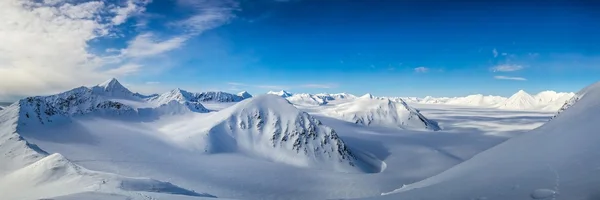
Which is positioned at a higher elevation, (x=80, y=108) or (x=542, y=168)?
(x=542, y=168)

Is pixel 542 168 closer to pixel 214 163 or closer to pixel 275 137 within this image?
pixel 214 163

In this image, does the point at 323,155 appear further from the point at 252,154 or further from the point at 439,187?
the point at 439,187

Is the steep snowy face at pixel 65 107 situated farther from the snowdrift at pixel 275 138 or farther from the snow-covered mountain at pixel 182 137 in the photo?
the snowdrift at pixel 275 138

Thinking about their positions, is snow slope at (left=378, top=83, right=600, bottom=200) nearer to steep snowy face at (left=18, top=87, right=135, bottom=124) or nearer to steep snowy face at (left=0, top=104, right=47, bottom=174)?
steep snowy face at (left=0, top=104, right=47, bottom=174)

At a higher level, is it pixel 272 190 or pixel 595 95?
pixel 595 95

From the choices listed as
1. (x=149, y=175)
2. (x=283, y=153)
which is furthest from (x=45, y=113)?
(x=283, y=153)

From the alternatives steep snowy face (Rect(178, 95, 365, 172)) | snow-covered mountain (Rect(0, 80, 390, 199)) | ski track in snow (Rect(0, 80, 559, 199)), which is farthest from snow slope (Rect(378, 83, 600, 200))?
steep snowy face (Rect(178, 95, 365, 172))

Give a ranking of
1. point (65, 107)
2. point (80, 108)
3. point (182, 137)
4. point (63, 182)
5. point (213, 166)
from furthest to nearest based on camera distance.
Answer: point (80, 108) → point (65, 107) → point (182, 137) → point (213, 166) → point (63, 182)

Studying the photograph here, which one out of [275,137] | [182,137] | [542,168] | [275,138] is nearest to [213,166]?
[182,137]
